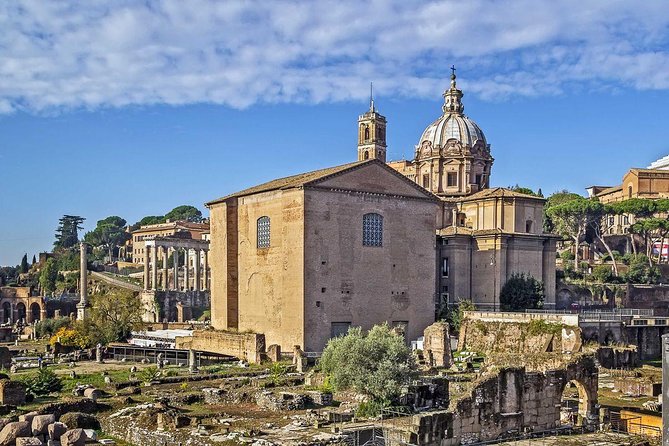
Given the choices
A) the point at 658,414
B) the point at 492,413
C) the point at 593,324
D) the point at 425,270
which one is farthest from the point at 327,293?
the point at 492,413

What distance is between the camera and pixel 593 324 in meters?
39.0

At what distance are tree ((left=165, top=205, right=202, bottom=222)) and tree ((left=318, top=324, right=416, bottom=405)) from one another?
356 feet

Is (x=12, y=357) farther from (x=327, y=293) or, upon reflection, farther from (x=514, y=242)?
(x=514, y=242)

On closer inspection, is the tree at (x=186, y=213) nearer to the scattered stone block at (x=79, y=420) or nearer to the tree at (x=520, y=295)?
the tree at (x=520, y=295)

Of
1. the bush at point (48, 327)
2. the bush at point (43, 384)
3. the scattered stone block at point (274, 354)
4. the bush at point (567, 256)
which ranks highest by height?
the bush at point (567, 256)

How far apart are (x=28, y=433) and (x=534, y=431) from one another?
12.2 m

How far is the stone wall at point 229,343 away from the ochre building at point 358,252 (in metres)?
2.55

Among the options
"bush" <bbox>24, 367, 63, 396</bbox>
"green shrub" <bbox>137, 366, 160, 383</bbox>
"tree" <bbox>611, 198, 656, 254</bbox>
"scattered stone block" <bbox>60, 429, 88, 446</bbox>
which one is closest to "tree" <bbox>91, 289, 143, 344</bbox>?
"green shrub" <bbox>137, 366, 160, 383</bbox>

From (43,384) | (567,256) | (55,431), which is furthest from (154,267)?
(55,431)

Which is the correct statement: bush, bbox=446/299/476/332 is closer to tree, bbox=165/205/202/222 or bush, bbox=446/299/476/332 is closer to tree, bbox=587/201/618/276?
tree, bbox=587/201/618/276

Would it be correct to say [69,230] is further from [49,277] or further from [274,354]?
[274,354]

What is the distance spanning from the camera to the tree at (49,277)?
288 ft

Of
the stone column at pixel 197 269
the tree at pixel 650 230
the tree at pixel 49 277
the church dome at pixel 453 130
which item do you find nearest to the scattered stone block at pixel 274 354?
the church dome at pixel 453 130

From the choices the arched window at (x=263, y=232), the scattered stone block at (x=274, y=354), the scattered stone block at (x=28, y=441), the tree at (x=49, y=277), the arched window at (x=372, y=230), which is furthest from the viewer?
the tree at (x=49, y=277)
